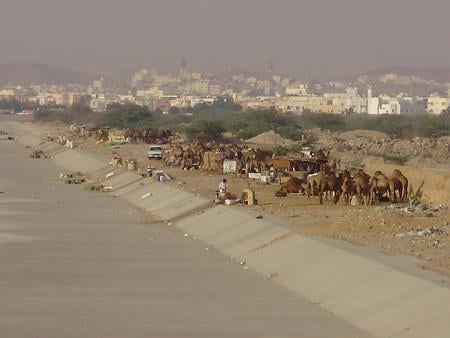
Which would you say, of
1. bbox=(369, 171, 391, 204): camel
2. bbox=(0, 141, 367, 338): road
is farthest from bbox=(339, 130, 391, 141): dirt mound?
bbox=(0, 141, 367, 338): road

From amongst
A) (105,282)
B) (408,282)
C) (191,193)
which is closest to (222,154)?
(191,193)

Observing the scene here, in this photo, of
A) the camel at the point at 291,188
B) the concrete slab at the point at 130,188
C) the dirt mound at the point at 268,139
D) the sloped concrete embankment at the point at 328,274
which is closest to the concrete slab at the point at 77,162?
the dirt mound at the point at 268,139

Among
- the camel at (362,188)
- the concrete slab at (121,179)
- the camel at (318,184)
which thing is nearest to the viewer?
the camel at (362,188)

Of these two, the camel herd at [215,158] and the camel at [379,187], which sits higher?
the camel at [379,187]

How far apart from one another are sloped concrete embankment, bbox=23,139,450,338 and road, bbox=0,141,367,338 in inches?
14.9

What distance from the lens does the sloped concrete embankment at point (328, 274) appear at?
17531 mm

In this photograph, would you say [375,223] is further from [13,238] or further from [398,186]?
[13,238]

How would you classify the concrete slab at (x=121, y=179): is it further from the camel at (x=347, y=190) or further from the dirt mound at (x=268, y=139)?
the dirt mound at (x=268, y=139)

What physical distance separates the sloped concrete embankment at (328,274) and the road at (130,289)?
38cm

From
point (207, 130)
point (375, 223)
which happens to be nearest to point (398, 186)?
point (375, 223)

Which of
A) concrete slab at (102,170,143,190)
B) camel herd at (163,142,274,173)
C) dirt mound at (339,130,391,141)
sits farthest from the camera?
dirt mound at (339,130,391,141)

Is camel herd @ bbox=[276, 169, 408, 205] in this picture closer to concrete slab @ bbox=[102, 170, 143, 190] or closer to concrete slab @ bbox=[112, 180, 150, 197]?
concrete slab @ bbox=[112, 180, 150, 197]

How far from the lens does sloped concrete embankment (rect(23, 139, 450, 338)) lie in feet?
57.5

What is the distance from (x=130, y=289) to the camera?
22.6 meters
